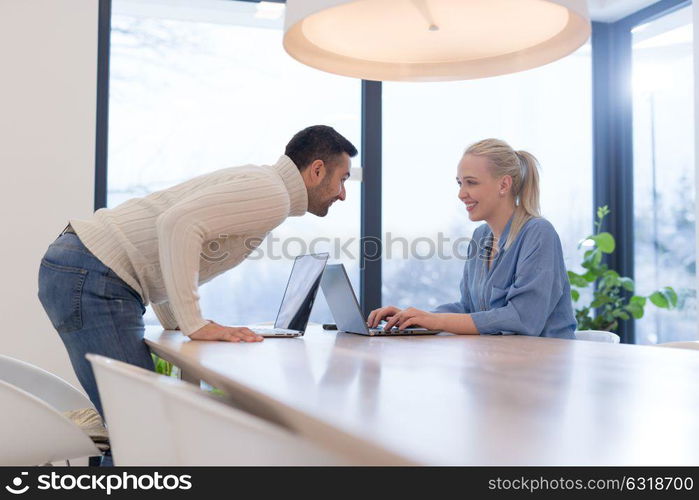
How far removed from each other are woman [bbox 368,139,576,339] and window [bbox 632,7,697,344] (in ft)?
7.38

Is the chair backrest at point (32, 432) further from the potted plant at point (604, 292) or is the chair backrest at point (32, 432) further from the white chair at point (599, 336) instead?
the potted plant at point (604, 292)

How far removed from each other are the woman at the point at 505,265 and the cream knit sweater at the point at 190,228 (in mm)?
462

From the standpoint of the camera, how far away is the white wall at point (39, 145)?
11.6 feet

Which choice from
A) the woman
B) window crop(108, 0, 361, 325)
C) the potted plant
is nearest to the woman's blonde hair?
the woman

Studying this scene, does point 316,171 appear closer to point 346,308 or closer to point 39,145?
point 346,308

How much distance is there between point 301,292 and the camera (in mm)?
2127

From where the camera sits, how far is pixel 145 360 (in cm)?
183

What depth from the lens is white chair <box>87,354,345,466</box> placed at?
76 centimetres

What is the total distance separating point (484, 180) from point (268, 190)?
0.89m

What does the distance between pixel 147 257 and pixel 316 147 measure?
0.53m

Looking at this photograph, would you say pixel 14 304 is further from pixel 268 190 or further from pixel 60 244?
pixel 268 190

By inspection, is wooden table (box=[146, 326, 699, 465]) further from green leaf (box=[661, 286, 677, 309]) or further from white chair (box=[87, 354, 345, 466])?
green leaf (box=[661, 286, 677, 309])

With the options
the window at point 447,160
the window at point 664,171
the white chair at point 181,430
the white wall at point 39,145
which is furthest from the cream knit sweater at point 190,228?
the window at point 664,171

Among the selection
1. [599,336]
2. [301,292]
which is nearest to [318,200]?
[301,292]
